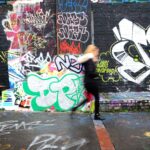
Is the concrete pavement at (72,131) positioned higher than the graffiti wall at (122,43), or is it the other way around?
the graffiti wall at (122,43)

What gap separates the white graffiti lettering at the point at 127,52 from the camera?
34.7ft

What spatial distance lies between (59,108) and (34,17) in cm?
226

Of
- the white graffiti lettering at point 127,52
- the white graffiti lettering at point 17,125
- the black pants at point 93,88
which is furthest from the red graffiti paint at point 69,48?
the white graffiti lettering at point 17,125

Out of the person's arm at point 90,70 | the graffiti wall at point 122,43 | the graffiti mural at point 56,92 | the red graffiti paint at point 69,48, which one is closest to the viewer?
the person's arm at point 90,70

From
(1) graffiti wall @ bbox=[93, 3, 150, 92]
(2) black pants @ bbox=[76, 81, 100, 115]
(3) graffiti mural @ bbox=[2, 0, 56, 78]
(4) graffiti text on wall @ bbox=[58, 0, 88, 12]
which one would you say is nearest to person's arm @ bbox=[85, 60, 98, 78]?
(2) black pants @ bbox=[76, 81, 100, 115]

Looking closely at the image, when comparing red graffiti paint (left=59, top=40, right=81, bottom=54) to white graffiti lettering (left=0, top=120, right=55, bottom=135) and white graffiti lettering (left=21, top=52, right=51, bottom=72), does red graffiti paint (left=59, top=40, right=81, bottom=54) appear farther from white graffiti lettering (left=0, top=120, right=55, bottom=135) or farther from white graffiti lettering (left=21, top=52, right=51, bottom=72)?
white graffiti lettering (left=0, top=120, right=55, bottom=135)

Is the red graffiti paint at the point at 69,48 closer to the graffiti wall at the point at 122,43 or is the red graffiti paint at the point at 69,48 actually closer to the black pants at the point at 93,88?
the graffiti wall at the point at 122,43

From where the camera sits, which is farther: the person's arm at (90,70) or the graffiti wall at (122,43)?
the graffiti wall at (122,43)

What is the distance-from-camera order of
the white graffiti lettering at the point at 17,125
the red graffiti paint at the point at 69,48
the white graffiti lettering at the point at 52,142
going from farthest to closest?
the red graffiti paint at the point at 69,48 < the white graffiti lettering at the point at 17,125 < the white graffiti lettering at the point at 52,142

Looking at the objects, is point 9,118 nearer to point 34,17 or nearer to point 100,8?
point 34,17

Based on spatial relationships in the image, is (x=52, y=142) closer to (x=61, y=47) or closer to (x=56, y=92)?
(x=56, y=92)

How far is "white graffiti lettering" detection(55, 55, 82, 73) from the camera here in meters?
10.5

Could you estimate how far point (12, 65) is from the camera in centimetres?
1053

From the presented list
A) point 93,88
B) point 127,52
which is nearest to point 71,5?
point 127,52
